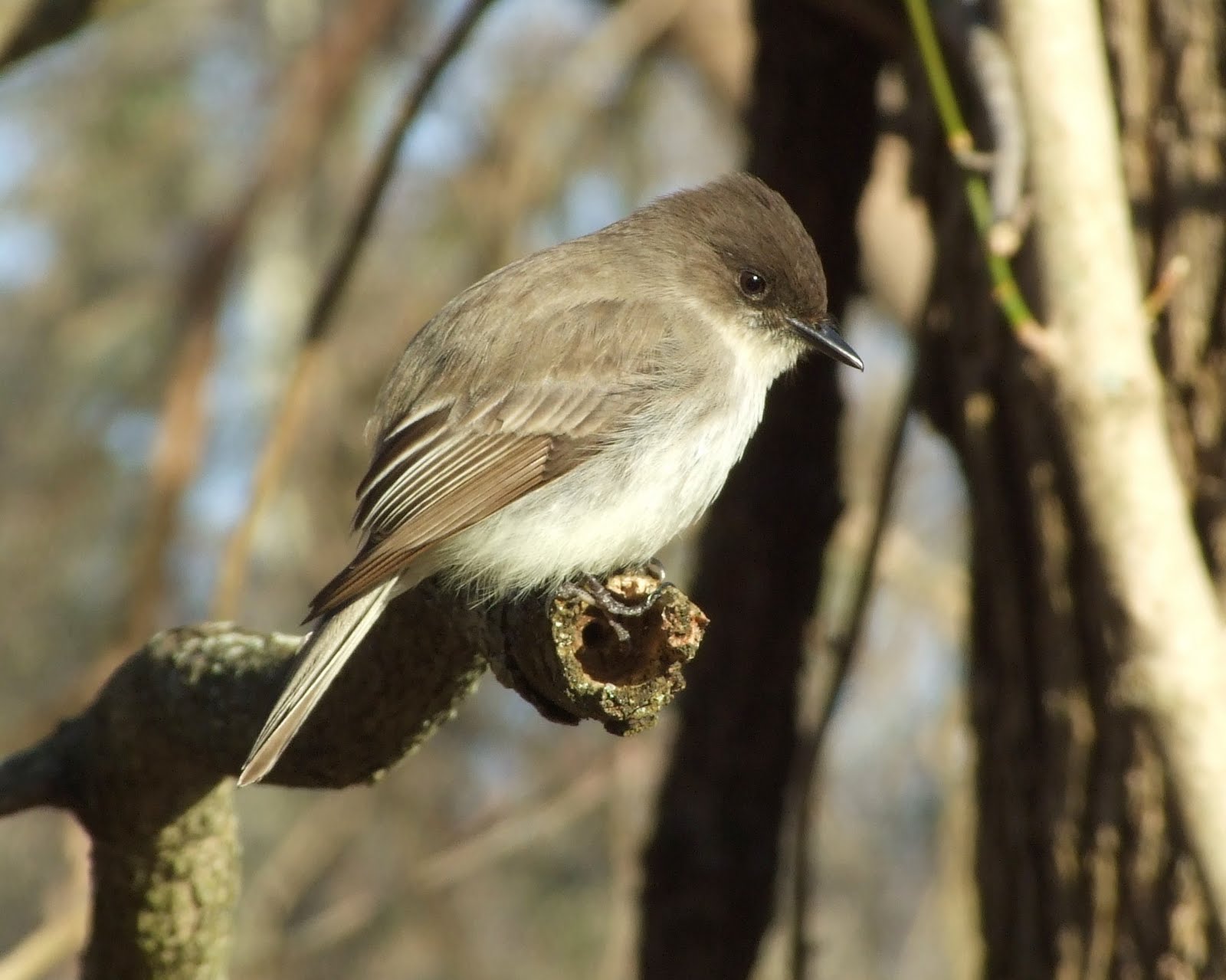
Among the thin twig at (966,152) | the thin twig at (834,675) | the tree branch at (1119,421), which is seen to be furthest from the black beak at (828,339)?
the tree branch at (1119,421)

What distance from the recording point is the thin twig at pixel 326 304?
3297 mm

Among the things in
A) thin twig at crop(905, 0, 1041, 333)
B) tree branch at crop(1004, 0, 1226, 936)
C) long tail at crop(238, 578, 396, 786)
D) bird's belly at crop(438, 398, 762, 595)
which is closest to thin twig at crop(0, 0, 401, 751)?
bird's belly at crop(438, 398, 762, 595)

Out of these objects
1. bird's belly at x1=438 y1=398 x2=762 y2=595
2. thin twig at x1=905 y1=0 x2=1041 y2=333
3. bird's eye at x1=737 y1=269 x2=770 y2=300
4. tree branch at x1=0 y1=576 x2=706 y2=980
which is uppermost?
bird's eye at x1=737 y1=269 x2=770 y2=300

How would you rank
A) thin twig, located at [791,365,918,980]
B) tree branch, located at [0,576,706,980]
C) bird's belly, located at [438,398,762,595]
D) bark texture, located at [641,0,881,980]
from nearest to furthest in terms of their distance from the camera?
tree branch, located at [0,576,706,980] → bird's belly, located at [438,398,762,595] → thin twig, located at [791,365,918,980] → bark texture, located at [641,0,881,980]

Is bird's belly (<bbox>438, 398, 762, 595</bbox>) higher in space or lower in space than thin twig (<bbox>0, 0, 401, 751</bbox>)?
lower

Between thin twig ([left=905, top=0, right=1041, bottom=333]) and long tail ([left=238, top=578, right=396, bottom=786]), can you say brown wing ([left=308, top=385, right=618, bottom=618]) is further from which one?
thin twig ([left=905, top=0, right=1041, bottom=333])

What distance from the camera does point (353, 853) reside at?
852cm

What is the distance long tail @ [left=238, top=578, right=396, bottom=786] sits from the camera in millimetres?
2238

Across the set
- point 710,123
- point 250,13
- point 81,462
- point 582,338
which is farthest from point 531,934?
point 582,338

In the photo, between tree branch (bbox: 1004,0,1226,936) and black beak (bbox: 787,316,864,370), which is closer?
tree branch (bbox: 1004,0,1226,936)

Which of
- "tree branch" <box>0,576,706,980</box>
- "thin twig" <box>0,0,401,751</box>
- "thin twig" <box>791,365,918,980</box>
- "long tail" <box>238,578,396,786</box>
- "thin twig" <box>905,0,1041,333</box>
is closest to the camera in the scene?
"long tail" <box>238,578,396,786</box>

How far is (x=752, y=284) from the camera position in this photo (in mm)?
3441

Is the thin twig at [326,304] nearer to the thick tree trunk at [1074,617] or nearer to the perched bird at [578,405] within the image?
the perched bird at [578,405]

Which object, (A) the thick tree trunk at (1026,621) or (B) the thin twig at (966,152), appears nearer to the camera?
(B) the thin twig at (966,152)
